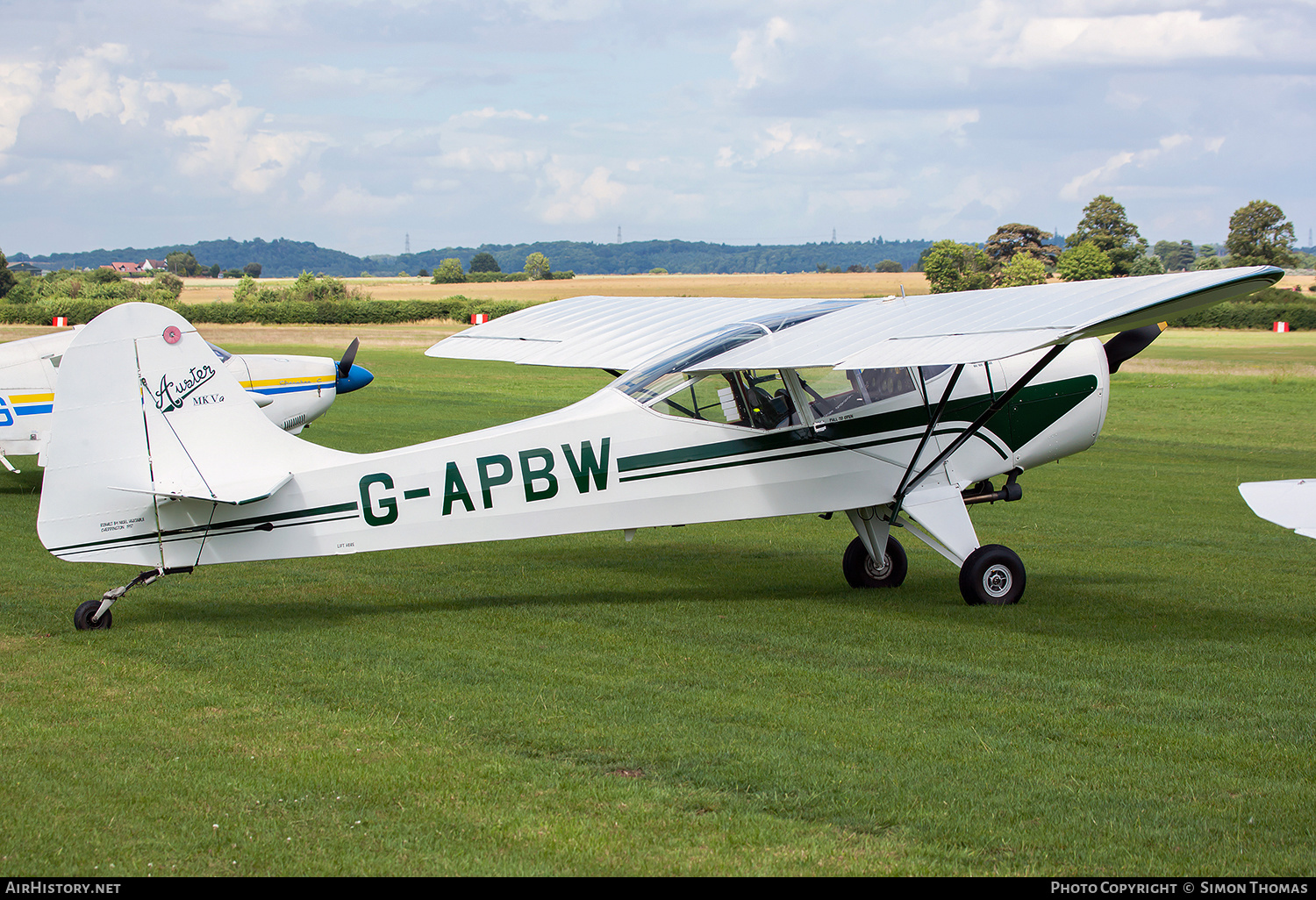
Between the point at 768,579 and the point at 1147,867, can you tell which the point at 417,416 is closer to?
the point at 768,579

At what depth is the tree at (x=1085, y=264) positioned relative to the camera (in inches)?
3378

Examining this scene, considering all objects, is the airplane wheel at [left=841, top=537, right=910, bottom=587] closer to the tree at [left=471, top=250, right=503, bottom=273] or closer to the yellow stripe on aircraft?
the yellow stripe on aircraft

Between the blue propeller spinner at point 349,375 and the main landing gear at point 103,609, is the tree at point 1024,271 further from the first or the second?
the main landing gear at point 103,609

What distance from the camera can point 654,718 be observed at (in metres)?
6.00

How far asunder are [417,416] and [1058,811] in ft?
80.7

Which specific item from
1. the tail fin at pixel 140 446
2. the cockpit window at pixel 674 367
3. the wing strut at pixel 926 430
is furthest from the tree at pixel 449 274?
the tail fin at pixel 140 446

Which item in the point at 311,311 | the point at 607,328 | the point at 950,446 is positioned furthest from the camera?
the point at 311,311

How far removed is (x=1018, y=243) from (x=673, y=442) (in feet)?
307

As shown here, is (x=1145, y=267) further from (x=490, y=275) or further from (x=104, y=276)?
(x=104, y=276)

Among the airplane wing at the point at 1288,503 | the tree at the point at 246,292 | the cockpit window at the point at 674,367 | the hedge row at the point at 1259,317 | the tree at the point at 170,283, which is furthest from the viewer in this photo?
the tree at the point at 170,283

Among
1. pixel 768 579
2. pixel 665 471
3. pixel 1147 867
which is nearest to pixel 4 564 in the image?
pixel 665 471

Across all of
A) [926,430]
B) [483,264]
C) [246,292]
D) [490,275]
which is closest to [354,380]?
[926,430]

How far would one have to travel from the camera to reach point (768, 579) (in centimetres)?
1059

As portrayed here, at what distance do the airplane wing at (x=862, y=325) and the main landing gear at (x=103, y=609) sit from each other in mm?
3595
